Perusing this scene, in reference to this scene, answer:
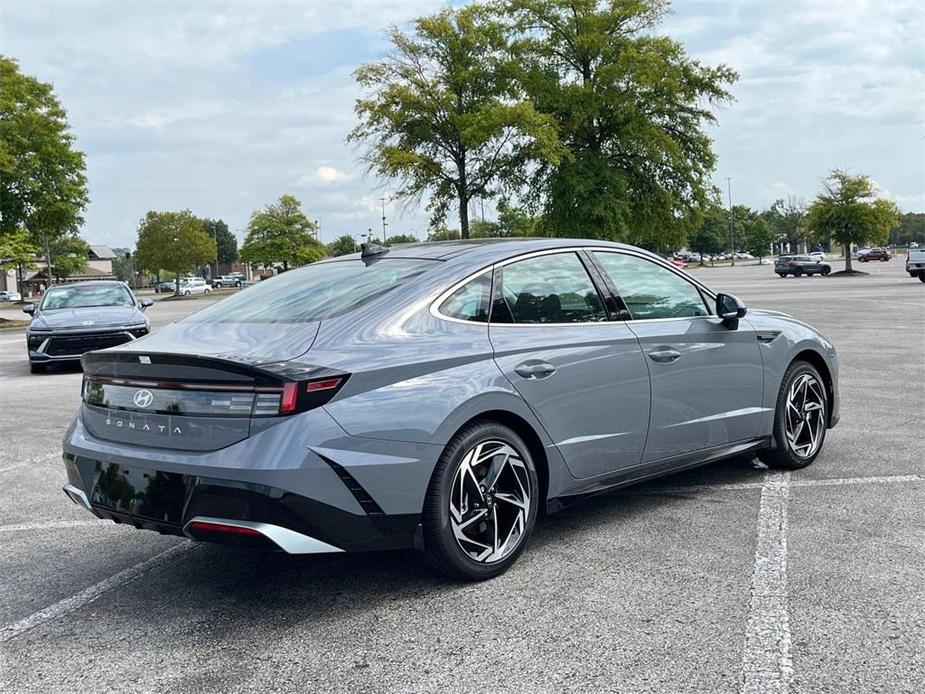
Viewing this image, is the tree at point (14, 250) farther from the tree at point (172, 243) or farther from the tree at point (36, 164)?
the tree at point (172, 243)

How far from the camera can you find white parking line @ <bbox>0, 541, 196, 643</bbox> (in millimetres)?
3620

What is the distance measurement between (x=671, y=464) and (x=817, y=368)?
175cm

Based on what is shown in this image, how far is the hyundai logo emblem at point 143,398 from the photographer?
366cm

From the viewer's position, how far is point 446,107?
4441cm

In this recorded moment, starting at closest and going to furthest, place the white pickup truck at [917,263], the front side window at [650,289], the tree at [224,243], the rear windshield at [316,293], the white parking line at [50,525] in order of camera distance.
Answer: the rear windshield at [316,293], the front side window at [650,289], the white parking line at [50,525], the white pickup truck at [917,263], the tree at [224,243]

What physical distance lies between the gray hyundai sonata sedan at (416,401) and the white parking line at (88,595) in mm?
431

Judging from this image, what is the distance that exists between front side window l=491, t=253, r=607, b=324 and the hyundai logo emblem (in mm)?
1536

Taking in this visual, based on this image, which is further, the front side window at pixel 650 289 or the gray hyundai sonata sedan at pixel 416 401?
the front side window at pixel 650 289

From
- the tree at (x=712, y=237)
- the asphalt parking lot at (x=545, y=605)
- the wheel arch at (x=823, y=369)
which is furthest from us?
the tree at (x=712, y=237)

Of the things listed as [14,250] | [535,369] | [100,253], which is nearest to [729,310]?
[535,369]

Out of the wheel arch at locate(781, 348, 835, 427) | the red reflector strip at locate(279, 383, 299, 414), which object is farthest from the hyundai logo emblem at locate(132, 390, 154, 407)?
the wheel arch at locate(781, 348, 835, 427)

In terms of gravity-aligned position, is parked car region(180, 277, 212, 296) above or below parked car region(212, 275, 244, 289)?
below

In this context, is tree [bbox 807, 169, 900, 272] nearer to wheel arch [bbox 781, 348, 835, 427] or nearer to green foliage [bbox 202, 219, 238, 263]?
wheel arch [bbox 781, 348, 835, 427]

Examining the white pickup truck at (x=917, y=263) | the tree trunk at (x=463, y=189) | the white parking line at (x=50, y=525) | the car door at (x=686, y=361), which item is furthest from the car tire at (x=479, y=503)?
the tree trunk at (x=463, y=189)
